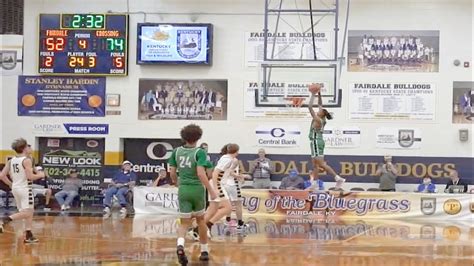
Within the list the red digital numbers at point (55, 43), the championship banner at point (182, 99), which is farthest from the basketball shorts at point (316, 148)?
the red digital numbers at point (55, 43)

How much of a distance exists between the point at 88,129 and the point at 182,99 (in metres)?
3.23

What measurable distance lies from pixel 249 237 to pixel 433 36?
12.0 m

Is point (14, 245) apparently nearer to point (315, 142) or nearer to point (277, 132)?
point (315, 142)

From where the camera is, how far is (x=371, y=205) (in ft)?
66.6

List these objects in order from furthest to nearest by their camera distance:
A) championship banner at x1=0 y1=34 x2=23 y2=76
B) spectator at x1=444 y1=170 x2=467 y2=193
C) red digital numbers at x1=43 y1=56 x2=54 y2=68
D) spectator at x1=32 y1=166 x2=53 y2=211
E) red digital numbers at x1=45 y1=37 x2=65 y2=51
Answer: championship banner at x1=0 y1=34 x2=23 y2=76
red digital numbers at x1=43 y1=56 x2=54 y2=68
red digital numbers at x1=45 y1=37 x2=65 y2=51
spectator at x1=32 y1=166 x2=53 y2=211
spectator at x1=444 y1=170 x2=467 y2=193

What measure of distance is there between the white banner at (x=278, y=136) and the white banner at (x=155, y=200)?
12.6 feet

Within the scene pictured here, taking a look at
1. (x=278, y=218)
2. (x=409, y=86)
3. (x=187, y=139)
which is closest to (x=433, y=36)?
(x=409, y=86)

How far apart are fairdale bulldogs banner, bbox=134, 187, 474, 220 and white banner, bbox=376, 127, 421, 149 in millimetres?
3507

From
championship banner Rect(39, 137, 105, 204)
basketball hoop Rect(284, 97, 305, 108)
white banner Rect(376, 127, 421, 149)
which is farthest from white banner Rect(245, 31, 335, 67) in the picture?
championship banner Rect(39, 137, 105, 204)

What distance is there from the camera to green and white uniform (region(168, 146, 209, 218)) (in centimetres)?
1025

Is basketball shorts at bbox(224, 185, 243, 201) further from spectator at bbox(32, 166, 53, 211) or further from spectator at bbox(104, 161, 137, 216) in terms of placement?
spectator at bbox(32, 166, 53, 211)

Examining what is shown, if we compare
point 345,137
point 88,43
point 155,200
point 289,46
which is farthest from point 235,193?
point 88,43

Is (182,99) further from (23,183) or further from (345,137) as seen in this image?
(23,183)

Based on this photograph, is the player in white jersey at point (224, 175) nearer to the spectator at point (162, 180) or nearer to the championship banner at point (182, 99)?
the spectator at point (162, 180)
